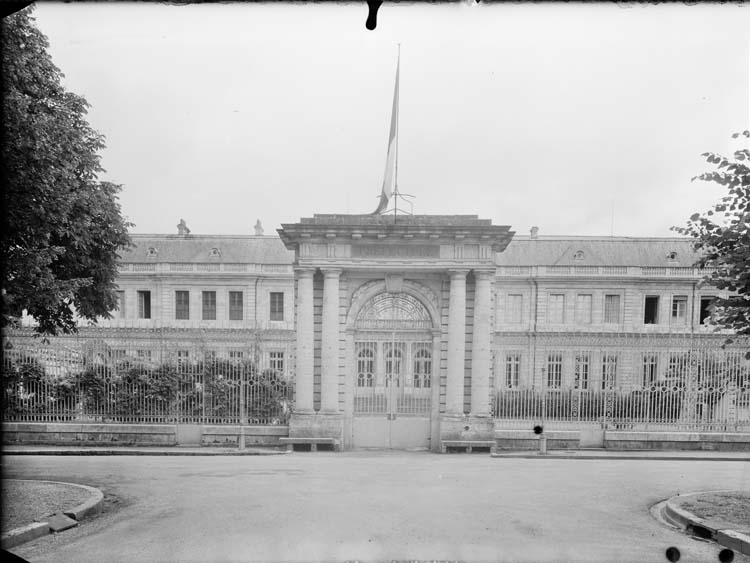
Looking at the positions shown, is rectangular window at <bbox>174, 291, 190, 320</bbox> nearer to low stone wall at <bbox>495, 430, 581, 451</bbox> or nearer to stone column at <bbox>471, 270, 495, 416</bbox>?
stone column at <bbox>471, 270, 495, 416</bbox>

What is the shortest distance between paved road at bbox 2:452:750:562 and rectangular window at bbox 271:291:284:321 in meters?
20.0

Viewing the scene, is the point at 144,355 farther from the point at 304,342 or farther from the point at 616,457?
the point at 616,457

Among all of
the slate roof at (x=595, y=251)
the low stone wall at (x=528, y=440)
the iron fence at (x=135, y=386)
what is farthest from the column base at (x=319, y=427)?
the slate roof at (x=595, y=251)

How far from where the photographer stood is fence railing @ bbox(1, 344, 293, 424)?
36.7ft

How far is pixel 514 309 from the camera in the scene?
2875 centimetres

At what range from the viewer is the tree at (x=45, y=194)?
207 inches

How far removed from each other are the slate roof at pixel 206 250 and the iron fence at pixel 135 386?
17.8 meters

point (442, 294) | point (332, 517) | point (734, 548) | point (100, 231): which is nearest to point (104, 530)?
point (332, 517)

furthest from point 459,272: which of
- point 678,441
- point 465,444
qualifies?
point 678,441

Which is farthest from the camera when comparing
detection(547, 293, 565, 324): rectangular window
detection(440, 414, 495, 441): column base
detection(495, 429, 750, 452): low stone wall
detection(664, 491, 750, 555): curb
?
detection(547, 293, 565, 324): rectangular window

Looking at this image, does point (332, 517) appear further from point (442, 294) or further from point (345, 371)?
point (442, 294)

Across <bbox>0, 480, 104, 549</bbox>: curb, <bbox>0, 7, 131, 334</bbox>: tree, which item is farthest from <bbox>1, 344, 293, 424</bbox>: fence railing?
<bbox>0, 480, 104, 549</bbox>: curb

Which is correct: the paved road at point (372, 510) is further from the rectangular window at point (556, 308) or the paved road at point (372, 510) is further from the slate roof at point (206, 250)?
the slate roof at point (206, 250)

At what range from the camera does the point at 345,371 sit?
10711 millimetres
